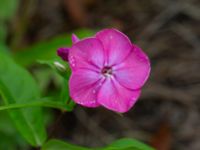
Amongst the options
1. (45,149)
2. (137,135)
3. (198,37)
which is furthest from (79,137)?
(45,149)

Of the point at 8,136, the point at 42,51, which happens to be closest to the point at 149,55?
the point at 42,51

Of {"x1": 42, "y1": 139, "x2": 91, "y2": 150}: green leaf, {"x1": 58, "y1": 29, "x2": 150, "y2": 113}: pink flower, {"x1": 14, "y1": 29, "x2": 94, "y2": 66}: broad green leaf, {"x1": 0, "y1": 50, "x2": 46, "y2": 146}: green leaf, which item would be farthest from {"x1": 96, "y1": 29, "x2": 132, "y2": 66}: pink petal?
{"x1": 14, "y1": 29, "x2": 94, "y2": 66}: broad green leaf

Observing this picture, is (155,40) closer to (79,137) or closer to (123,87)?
(79,137)

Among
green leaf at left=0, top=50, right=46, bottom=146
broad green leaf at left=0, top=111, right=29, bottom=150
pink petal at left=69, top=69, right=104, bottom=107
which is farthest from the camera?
broad green leaf at left=0, top=111, right=29, bottom=150

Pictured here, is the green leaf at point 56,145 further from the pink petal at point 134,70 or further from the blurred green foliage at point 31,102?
the pink petal at point 134,70

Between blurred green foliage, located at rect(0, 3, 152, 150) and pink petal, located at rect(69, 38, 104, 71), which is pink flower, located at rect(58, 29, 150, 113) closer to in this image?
pink petal, located at rect(69, 38, 104, 71)

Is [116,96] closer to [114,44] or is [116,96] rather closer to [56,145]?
[114,44]
